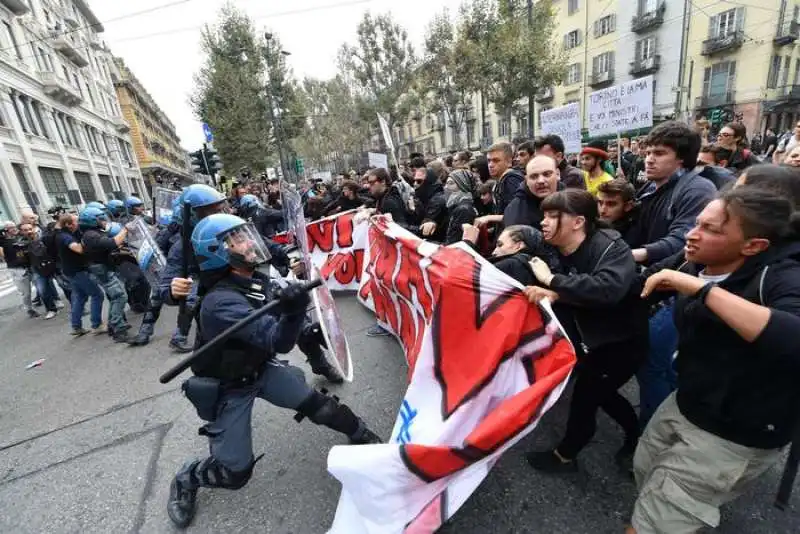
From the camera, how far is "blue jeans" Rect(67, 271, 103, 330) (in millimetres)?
5305

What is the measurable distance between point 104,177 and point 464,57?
1174 inches

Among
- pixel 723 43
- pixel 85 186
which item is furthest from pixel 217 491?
pixel 85 186

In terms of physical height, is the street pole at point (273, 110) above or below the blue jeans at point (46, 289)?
above

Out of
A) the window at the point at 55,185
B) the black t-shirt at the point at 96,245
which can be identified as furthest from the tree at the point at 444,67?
the window at the point at 55,185

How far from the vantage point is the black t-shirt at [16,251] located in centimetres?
680

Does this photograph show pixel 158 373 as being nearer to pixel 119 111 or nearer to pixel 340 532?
pixel 340 532

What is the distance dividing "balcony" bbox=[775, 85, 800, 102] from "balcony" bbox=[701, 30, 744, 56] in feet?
14.1

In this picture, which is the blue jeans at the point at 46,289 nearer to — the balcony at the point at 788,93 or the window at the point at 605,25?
the window at the point at 605,25

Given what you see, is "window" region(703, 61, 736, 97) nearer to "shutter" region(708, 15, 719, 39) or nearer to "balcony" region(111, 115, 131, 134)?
"shutter" region(708, 15, 719, 39)

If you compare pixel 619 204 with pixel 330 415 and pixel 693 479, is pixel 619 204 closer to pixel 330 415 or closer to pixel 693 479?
pixel 693 479

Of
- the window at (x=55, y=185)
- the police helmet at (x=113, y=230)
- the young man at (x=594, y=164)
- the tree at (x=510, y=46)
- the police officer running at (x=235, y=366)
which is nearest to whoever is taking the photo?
the police officer running at (x=235, y=366)

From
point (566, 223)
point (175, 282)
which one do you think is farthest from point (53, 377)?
point (566, 223)

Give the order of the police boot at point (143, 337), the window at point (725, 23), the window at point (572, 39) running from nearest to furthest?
the police boot at point (143, 337)
the window at point (725, 23)
the window at point (572, 39)

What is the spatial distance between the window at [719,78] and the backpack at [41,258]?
33082 mm
